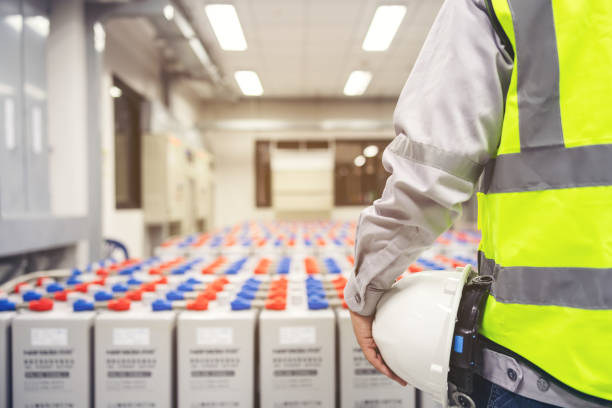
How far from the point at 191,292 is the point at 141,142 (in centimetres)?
477

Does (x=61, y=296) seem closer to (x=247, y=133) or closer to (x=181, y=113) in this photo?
(x=181, y=113)

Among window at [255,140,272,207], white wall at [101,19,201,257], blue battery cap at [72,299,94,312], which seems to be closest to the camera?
blue battery cap at [72,299,94,312]

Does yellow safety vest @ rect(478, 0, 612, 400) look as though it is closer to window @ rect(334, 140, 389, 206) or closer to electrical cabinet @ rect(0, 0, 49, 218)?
electrical cabinet @ rect(0, 0, 49, 218)

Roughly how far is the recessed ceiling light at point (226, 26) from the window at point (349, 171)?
3.89m

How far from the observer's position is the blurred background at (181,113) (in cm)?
295

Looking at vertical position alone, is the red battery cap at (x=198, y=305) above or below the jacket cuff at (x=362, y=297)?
below

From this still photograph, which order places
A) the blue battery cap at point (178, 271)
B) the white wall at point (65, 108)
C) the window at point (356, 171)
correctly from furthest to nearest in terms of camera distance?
1. the window at point (356, 171)
2. the white wall at point (65, 108)
3. the blue battery cap at point (178, 271)

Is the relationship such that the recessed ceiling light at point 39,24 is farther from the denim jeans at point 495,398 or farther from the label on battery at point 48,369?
the denim jeans at point 495,398

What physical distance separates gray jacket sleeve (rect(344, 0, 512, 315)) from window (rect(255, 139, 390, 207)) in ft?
28.5

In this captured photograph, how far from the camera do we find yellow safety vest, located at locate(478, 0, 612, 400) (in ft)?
2.03

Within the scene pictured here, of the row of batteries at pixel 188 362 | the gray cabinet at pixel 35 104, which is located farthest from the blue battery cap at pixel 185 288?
the gray cabinet at pixel 35 104

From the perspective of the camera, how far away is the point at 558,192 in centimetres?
64

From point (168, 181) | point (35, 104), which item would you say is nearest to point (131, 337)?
point (35, 104)

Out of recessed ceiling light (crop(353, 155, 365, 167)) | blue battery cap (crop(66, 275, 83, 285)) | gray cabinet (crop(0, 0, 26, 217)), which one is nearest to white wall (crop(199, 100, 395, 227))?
recessed ceiling light (crop(353, 155, 365, 167))
